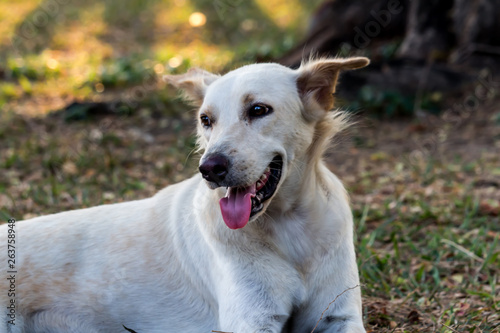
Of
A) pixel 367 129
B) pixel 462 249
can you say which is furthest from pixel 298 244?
pixel 367 129

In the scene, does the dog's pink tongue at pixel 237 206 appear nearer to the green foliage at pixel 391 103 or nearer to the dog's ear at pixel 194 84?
the dog's ear at pixel 194 84

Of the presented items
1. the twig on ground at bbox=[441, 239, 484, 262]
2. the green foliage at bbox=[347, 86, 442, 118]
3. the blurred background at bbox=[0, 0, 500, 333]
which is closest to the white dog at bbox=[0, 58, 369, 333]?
the blurred background at bbox=[0, 0, 500, 333]

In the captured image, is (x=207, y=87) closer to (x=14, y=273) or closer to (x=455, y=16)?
(x=14, y=273)

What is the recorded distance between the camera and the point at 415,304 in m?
3.88

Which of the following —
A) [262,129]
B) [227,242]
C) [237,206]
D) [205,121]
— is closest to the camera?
[237,206]

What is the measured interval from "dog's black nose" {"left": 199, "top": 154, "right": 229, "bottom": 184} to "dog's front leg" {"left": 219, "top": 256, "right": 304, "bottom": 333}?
535 millimetres

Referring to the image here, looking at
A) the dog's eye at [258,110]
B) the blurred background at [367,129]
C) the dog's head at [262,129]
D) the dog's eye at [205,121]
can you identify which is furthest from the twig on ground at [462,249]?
the dog's eye at [205,121]

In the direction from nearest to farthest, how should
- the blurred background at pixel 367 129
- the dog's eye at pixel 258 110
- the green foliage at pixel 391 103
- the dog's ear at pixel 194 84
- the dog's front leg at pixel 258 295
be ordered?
1. the dog's front leg at pixel 258 295
2. the dog's eye at pixel 258 110
3. the dog's ear at pixel 194 84
4. the blurred background at pixel 367 129
5. the green foliage at pixel 391 103

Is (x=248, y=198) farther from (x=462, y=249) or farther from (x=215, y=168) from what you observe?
(x=462, y=249)

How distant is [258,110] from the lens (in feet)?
10.1

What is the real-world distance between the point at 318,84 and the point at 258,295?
3.93 ft

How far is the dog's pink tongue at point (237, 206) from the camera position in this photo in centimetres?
288

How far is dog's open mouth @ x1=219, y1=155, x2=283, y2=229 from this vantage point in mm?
2895

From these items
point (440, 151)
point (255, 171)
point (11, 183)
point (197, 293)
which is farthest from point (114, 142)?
point (255, 171)
